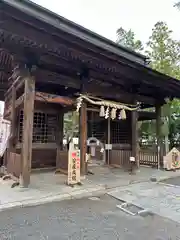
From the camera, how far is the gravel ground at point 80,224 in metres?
2.99

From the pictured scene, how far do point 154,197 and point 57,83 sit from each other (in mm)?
4164

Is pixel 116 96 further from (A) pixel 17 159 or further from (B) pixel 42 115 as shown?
(A) pixel 17 159

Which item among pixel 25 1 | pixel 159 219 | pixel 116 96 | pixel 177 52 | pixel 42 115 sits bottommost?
pixel 159 219

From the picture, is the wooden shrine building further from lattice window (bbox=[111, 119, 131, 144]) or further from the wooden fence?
the wooden fence

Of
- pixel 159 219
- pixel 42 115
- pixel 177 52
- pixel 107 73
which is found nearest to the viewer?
pixel 159 219

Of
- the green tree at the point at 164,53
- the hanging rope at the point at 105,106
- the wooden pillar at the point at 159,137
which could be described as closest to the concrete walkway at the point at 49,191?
the hanging rope at the point at 105,106

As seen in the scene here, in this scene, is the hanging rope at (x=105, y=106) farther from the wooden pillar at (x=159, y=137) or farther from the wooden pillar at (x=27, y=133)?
the wooden pillar at (x=159, y=137)

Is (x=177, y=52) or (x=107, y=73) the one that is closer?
(x=107, y=73)

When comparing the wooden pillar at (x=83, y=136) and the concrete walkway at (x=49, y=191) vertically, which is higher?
the wooden pillar at (x=83, y=136)

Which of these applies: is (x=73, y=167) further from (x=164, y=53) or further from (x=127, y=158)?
(x=164, y=53)

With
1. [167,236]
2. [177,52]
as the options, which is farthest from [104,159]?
[177,52]

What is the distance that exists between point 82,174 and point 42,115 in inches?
125

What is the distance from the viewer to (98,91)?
7387mm

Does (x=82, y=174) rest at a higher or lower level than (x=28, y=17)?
lower
